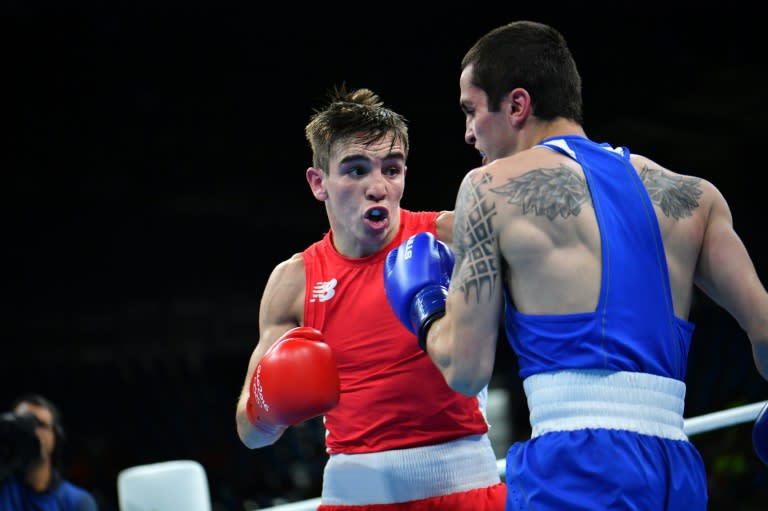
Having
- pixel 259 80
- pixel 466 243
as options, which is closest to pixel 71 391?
pixel 259 80

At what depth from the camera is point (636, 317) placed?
5.71ft

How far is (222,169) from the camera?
32.7 feet

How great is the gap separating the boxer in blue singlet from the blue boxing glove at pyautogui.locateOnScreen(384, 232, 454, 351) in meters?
0.01

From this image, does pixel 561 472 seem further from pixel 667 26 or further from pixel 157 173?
pixel 157 173

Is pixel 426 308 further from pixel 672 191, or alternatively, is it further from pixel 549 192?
pixel 672 191

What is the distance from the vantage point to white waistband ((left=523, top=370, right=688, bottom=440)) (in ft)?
5.62

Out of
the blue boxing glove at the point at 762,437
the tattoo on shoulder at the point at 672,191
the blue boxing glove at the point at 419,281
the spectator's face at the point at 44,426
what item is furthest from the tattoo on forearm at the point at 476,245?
the spectator's face at the point at 44,426

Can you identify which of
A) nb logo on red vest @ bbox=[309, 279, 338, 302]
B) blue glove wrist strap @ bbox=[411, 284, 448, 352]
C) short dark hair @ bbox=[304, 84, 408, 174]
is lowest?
nb logo on red vest @ bbox=[309, 279, 338, 302]

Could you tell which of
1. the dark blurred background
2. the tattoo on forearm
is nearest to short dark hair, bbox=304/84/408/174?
the tattoo on forearm

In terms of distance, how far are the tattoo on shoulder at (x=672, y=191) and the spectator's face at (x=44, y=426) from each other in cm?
313

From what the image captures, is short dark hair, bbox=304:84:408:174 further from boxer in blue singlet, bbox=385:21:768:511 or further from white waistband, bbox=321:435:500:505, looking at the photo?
white waistband, bbox=321:435:500:505

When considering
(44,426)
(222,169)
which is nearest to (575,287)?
(44,426)

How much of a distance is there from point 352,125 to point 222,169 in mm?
7656

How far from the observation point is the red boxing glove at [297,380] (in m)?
2.18
